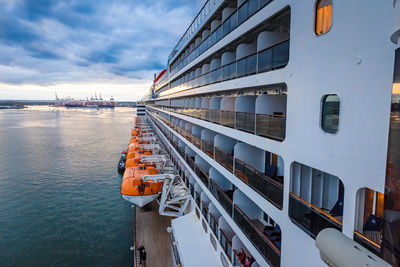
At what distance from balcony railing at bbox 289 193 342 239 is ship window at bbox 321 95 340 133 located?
1.53 meters

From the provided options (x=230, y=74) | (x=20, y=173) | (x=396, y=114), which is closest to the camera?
(x=396, y=114)

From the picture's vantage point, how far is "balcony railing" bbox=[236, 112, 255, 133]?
7.72 m

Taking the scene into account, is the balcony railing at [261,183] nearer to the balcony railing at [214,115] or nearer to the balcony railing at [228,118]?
the balcony railing at [228,118]

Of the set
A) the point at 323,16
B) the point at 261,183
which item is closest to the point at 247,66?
the point at 323,16

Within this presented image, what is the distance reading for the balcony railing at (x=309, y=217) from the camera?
4.47m

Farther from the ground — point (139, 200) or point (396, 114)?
point (396, 114)

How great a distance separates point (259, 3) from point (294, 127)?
398 centimetres

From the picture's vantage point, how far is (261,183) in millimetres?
6941

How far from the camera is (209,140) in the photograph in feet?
45.4

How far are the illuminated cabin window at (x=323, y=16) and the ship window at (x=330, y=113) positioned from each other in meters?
1.21

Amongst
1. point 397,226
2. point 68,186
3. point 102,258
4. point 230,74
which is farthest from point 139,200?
point 397,226

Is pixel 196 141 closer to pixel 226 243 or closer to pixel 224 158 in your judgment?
pixel 224 158

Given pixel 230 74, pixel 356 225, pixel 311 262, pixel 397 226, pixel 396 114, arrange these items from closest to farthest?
1. pixel 397 226
2. pixel 396 114
3. pixel 356 225
4. pixel 311 262
5. pixel 230 74

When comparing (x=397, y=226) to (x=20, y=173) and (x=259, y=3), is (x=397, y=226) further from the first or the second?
(x=20, y=173)
